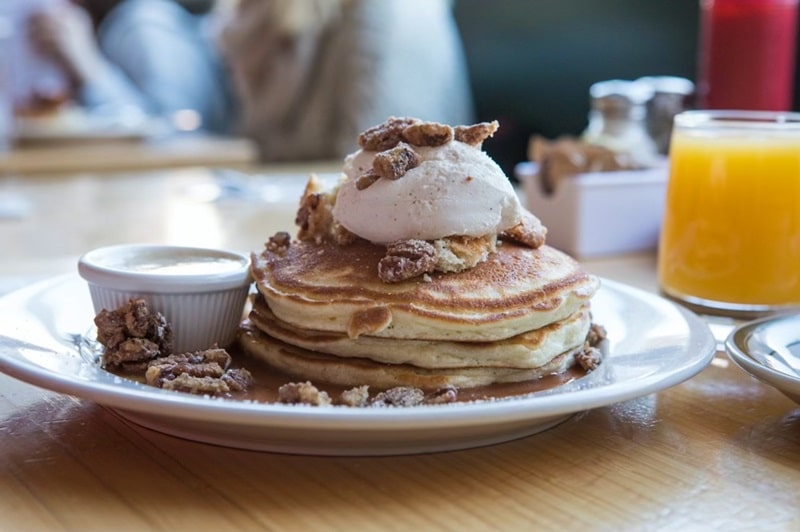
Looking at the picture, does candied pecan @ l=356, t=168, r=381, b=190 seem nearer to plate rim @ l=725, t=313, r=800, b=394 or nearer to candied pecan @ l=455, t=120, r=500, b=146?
candied pecan @ l=455, t=120, r=500, b=146

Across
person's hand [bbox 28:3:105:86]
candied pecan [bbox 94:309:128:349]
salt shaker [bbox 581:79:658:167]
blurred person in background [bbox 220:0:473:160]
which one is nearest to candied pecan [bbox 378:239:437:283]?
candied pecan [bbox 94:309:128:349]

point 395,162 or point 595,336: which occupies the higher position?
point 395,162

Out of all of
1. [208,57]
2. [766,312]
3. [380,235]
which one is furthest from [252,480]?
[208,57]

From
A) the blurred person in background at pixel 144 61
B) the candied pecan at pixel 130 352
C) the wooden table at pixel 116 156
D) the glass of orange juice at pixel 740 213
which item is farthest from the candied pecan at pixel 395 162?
the blurred person in background at pixel 144 61

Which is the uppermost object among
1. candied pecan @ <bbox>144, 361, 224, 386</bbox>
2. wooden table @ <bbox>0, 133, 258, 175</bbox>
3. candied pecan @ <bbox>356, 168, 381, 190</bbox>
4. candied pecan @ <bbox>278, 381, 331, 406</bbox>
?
candied pecan @ <bbox>356, 168, 381, 190</bbox>

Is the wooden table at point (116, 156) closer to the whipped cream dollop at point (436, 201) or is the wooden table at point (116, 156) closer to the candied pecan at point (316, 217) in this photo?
the candied pecan at point (316, 217)

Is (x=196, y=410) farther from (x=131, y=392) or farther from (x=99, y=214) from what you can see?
(x=99, y=214)

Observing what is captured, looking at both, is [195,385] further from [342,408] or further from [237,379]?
[342,408]

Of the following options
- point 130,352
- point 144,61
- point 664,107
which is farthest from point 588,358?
point 144,61
